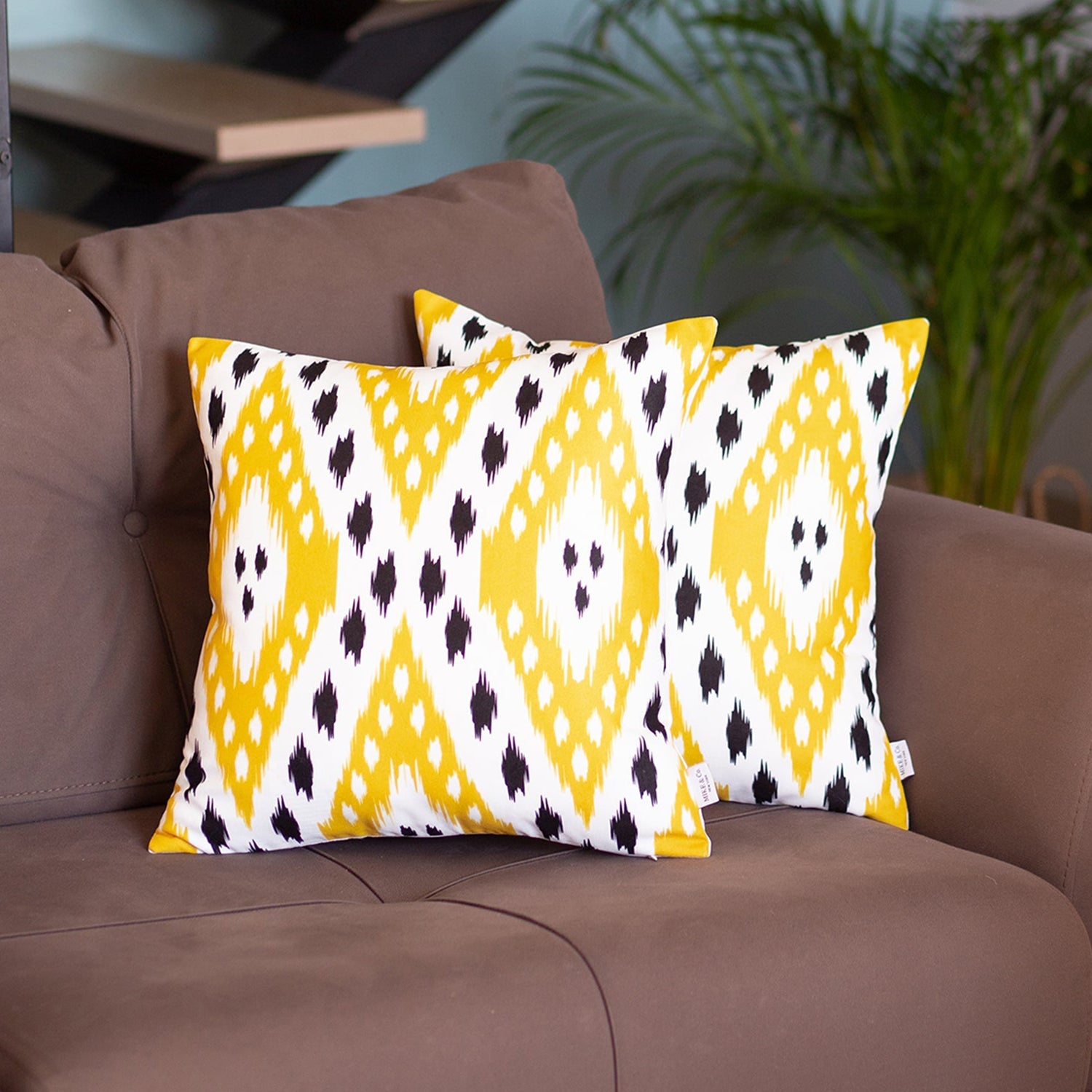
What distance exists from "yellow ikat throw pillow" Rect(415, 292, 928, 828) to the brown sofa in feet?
0.15

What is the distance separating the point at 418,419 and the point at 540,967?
38 centimetres

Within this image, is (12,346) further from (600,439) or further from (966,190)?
(966,190)

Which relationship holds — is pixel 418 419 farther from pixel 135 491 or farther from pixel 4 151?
pixel 4 151

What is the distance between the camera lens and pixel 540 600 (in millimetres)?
995

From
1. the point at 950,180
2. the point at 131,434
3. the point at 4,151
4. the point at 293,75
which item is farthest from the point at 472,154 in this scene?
the point at 131,434

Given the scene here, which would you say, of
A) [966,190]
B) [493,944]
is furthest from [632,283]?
[493,944]

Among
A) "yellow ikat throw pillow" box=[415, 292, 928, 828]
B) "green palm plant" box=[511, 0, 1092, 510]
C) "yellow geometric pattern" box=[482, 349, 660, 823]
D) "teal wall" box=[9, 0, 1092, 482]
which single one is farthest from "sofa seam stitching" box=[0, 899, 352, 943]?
"teal wall" box=[9, 0, 1092, 482]

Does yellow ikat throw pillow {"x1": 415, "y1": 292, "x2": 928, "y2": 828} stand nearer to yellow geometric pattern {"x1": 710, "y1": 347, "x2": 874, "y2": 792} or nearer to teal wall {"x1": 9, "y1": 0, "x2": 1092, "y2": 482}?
yellow geometric pattern {"x1": 710, "y1": 347, "x2": 874, "y2": 792}

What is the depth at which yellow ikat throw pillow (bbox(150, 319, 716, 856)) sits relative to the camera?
99cm

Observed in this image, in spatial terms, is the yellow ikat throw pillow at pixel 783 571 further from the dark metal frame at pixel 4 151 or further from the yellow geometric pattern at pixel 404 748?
the dark metal frame at pixel 4 151

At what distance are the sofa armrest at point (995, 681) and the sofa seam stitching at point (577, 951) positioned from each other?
15.0 inches

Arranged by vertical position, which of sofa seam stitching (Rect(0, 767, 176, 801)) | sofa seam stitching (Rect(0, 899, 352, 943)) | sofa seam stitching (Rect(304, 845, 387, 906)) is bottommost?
sofa seam stitching (Rect(0, 767, 176, 801))

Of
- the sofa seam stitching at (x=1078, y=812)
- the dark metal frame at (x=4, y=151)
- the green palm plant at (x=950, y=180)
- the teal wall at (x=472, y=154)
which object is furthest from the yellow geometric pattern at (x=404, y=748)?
the teal wall at (x=472, y=154)

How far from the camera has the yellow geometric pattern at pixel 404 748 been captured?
0.99m
